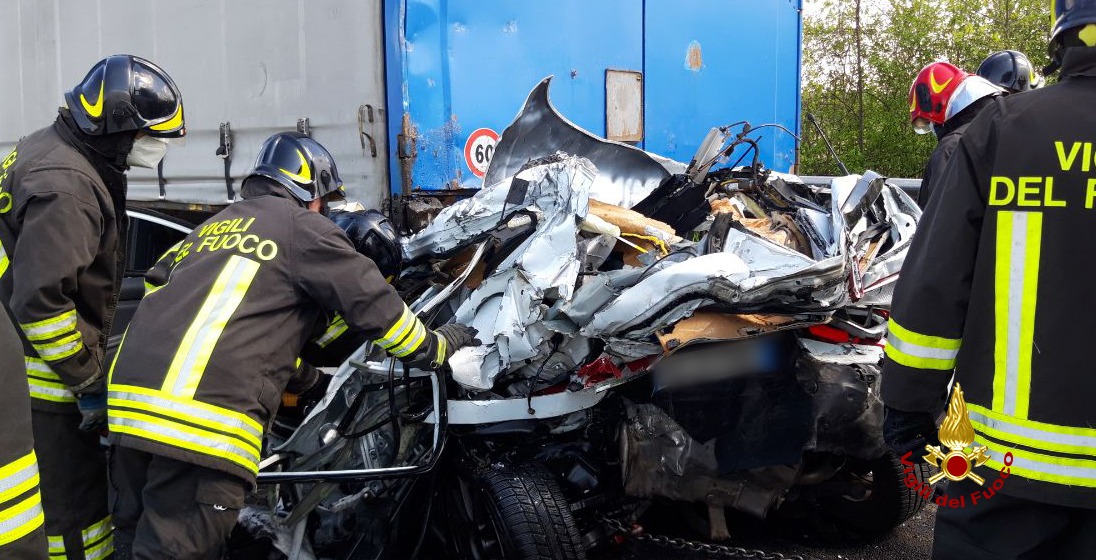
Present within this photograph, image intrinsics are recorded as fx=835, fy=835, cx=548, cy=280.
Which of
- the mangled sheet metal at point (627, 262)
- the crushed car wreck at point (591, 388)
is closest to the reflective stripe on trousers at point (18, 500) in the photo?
the crushed car wreck at point (591, 388)

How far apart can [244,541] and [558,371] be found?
4.33ft

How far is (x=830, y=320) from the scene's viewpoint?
265 centimetres

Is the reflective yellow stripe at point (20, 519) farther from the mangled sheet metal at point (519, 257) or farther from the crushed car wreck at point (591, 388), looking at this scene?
the mangled sheet metal at point (519, 257)

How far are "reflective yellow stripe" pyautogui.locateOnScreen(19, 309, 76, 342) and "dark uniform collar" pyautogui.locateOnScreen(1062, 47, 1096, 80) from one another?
285 centimetres

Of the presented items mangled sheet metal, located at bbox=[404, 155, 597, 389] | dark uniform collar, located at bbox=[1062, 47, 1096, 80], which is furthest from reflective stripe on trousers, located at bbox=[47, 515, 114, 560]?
dark uniform collar, located at bbox=[1062, 47, 1096, 80]

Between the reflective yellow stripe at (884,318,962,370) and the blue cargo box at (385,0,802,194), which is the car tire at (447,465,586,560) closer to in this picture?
the reflective yellow stripe at (884,318,962,370)

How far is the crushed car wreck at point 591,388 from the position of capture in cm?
267

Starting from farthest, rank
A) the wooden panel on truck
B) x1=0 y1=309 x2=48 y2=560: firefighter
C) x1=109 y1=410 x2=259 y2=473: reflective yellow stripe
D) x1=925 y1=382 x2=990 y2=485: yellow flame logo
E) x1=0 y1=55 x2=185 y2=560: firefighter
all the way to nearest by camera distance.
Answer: the wooden panel on truck
x1=0 y1=55 x2=185 y2=560: firefighter
x1=109 y1=410 x2=259 y2=473: reflective yellow stripe
x1=925 y1=382 x2=990 y2=485: yellow flame logo
x1=0 y1=309 x2=48 y2=560: firefighter

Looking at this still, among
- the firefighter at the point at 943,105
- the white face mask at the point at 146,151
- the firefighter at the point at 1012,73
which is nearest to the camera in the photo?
the white face mask at the point at 146,151

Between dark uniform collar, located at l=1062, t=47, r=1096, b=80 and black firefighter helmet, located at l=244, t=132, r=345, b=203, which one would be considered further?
black firefighter helmet, located at l=244, t=132, r=345, b=203

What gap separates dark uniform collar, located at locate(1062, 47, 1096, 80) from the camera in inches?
67.3

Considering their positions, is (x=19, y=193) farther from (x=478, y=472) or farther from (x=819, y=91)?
(x=819, y=91)

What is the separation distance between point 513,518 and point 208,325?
1.12 metres

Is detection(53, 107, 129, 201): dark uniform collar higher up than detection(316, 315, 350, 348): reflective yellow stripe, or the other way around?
detection(53, 107, 129, 201): dark uniform collar
